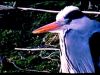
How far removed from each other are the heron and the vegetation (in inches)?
37.7

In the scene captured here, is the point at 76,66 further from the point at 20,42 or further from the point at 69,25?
the point at 20,42

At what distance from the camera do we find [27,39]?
3.98m

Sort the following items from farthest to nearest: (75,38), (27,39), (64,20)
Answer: (27,39) < (64,20) < (75,38)

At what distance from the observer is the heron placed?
1.70 meters

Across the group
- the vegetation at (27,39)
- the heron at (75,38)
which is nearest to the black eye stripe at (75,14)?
the heron at (75,38)

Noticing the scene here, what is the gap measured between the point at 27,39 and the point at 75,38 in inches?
88.8

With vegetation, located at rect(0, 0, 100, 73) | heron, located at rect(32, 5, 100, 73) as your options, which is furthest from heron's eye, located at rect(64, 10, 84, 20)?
vegetation, located at rect(0, 0, 100, 73)

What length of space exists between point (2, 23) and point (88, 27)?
276 centimetres

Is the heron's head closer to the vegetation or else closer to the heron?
the heron

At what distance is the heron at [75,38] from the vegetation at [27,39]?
3.14ft

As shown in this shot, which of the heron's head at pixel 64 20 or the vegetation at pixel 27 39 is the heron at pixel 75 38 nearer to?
the heron's head at pixel 64 20

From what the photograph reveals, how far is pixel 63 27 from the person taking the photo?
1.86 metres

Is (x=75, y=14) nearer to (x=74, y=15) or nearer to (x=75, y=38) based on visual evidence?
(x=74, y=15)

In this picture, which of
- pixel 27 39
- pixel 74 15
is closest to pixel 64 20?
pixel 74 15
